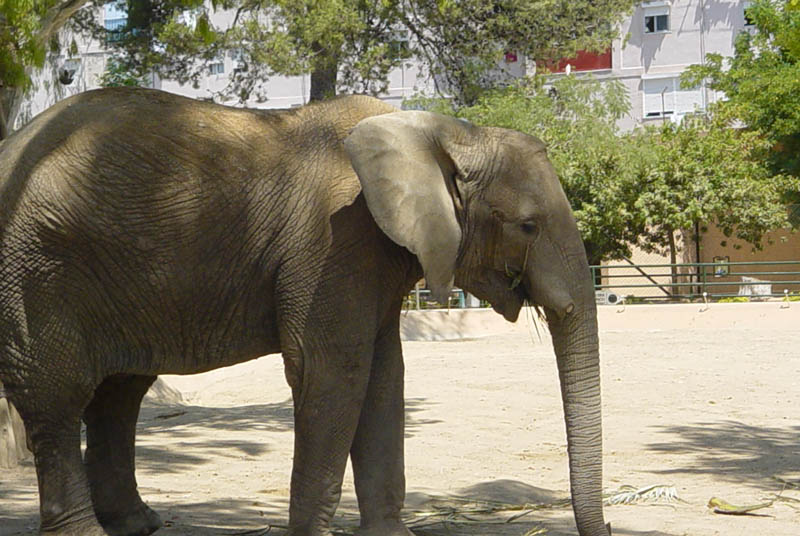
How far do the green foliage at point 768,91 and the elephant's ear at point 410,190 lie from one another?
96.8ft

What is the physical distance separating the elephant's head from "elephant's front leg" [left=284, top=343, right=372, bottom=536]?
0.57 metres

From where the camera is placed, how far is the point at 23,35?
10.7 m

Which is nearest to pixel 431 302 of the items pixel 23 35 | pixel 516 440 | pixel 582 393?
pixel 516 440

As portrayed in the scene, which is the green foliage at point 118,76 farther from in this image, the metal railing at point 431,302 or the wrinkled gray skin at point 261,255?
the wrinkled gray skin at point 261,255

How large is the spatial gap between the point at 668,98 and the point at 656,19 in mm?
2996

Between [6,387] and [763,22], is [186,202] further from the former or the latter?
[763,22]

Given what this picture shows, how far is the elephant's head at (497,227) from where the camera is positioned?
601 centimetres

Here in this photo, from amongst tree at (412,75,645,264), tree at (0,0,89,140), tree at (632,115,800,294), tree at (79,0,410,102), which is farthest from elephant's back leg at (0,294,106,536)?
tree at (632,115,800,294)

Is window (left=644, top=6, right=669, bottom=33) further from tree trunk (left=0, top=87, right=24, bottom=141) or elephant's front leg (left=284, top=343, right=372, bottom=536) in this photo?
elephant's front leg (left=284, top=343, right=372, bottom=536)

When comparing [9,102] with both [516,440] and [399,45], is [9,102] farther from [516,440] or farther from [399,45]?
[399,45]

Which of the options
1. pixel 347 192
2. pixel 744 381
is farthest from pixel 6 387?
pixel 744 381

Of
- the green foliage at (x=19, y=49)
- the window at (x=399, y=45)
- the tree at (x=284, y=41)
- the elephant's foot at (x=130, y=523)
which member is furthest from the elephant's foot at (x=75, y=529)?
the window at (x=399, y=45)

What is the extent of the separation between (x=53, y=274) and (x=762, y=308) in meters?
22.0

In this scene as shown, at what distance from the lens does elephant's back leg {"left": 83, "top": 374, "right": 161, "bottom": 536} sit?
22.8 feet
